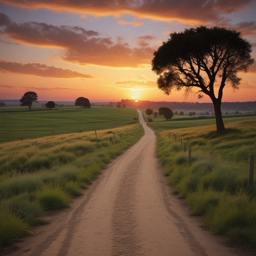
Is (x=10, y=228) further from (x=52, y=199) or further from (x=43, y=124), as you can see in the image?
(x=43, y=124)

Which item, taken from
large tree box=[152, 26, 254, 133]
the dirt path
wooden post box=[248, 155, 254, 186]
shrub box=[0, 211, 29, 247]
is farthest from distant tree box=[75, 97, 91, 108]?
wooden post box=[248, 155, 254, 186]

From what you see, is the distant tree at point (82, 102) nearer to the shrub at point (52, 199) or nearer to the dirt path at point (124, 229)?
→ the dirt path at point (124, 229)

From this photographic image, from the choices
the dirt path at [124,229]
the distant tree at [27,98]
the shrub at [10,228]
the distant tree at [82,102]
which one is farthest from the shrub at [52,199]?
the distant tree at [82,102]

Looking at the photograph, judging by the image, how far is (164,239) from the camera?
5324 millimetres

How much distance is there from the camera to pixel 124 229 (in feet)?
19.7

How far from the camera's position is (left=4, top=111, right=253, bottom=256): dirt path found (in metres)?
4.86

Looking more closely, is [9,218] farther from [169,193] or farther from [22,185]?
[169,193]

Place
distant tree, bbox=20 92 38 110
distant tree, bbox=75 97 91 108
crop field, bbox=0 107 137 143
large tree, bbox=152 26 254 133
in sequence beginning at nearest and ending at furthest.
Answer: large tree, bbox=152 26 254 133, crop field, bbox=0 107 137 143, distant tree, bbox=20 92 38 110, distant tree, bbox=75 97 91 108

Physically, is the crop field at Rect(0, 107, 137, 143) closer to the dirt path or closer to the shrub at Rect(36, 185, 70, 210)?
the shrub at Rect(36, 185, 70, 210)

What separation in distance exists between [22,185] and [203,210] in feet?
25.4

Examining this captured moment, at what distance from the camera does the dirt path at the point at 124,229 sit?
4.86 metres

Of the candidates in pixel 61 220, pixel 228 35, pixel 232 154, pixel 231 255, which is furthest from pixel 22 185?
pixel 228 35

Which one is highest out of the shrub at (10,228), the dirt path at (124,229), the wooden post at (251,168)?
the wooden post at (251,168)

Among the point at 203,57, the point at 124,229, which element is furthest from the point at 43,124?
the point at 124,229
